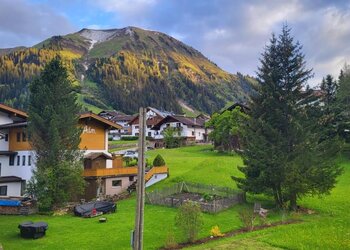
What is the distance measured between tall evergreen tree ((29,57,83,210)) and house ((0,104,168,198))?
12.5 feet

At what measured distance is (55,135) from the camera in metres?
37.8

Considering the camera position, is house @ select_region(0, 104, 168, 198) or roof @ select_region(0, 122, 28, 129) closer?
house @ select_region(0, 104, 168, 198)

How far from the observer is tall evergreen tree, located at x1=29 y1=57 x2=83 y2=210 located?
35844 millimetres

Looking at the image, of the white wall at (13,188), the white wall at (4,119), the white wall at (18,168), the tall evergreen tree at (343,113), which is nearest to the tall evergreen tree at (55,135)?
the white wall at (18,168)

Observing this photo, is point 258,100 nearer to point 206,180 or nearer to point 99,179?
point 206,180

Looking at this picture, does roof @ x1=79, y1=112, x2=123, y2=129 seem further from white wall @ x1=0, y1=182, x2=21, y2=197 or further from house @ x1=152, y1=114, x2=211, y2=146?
house @ x1=152, y1=114, x2=211, y2=146

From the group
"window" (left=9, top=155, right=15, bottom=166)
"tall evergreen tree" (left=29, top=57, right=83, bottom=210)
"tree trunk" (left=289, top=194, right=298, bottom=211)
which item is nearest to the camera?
"tree trunk" (left=289, top=194, right=298, bottom=211)

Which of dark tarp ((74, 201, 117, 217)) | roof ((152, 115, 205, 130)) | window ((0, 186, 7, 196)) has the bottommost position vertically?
dark tarp ((74, 201, 117, 217))

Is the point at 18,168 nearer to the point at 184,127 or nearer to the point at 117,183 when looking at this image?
the point at 117,183

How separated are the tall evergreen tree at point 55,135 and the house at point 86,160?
3.79 m

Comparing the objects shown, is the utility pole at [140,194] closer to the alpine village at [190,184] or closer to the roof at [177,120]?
the alpine village at [190,184]

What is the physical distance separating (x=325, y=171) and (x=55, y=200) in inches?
974

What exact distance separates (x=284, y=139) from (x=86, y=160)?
74.7ft

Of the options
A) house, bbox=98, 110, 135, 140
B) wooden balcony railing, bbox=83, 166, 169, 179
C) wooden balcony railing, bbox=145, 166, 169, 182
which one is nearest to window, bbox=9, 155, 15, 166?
wooden balcony railing, bbox=83, 166, 169, 179
